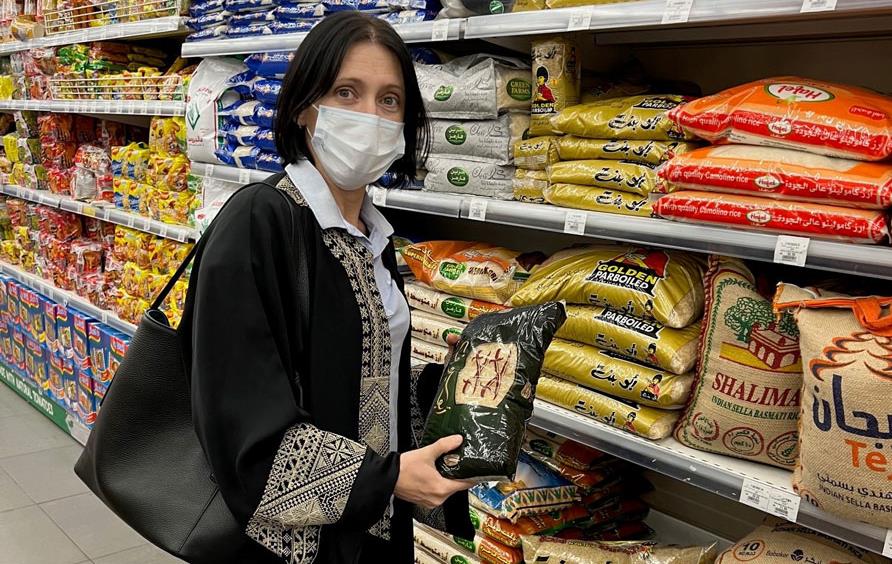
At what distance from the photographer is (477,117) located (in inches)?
75.6

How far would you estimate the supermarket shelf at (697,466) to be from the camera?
120 cm

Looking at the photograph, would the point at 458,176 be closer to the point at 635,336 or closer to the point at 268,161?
the point at 635,336

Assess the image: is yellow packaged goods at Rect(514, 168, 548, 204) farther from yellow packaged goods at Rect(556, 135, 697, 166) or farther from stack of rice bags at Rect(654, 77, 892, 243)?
stack of rice bags at Rect(654, 77, 892, 243)

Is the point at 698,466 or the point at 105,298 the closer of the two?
the point at 698,466

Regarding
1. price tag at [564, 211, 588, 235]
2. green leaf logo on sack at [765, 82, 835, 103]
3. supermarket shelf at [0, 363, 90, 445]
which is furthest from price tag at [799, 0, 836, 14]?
supermarket shelf at [0, 363, 90, 445]

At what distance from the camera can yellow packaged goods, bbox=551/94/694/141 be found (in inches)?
61.4

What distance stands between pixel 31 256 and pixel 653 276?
4.05 metres

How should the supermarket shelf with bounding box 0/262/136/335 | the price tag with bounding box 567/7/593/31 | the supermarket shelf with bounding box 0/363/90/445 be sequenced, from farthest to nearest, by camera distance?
the supermarket shelf with bounding box 0/363/90/445 → the supermarket shelf with bounding box 0/262/136/335 → the price tag with bounding box 567/7/593/31

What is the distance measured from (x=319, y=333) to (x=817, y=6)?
3.11 ft

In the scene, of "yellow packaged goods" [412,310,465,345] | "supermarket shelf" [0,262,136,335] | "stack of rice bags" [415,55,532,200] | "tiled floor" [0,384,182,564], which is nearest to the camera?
"stack of rice bags" [415,55,532,200]

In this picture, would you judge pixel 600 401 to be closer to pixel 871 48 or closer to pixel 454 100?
pixel 454 100

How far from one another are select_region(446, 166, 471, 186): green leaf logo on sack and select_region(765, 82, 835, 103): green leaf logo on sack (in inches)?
32.0

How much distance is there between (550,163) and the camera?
1793mm

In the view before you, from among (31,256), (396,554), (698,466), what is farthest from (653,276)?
(31,256)
